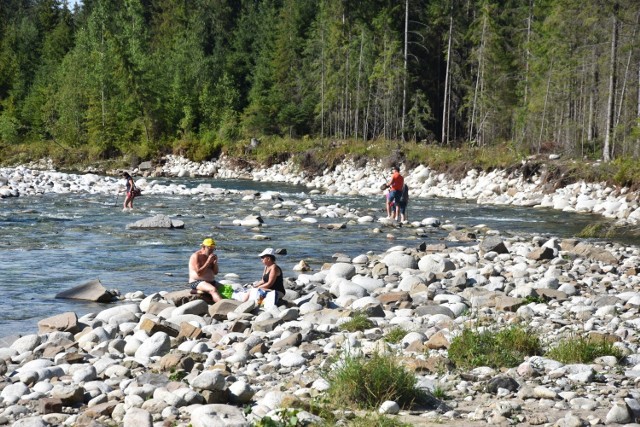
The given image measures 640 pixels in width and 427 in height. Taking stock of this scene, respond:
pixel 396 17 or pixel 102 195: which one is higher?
pixel 396 17

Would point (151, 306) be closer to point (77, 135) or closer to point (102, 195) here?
point (102, 195)

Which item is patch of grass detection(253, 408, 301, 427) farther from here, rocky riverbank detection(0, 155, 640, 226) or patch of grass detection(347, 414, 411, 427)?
rocky riverbank detection(0, 155, 640, 226)

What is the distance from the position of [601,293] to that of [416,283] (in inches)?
111

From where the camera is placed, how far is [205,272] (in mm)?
12109

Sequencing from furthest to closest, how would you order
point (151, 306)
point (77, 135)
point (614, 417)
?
point (77, 135) → point (151, 306) → point (614, 417)

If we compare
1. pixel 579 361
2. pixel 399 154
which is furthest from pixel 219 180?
pixel 579 361

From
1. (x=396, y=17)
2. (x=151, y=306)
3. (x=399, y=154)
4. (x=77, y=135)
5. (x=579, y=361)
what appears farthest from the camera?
(x=77, y=135)

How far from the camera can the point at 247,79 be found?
219 feet

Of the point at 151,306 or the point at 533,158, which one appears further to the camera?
the point at 533,158

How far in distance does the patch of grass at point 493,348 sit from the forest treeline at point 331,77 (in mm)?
23802

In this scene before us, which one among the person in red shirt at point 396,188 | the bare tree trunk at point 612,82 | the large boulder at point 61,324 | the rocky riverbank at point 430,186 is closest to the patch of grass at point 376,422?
the large boulder at point 61,324

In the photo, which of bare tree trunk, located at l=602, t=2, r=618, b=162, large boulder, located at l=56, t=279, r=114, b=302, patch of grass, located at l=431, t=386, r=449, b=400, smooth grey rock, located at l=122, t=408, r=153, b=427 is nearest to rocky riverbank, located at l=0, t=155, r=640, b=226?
bare tree trunk, located at l=602, t=2, r=618, b=162

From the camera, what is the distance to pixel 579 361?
737cm

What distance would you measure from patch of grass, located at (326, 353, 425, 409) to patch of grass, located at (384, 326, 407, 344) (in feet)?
7.10
